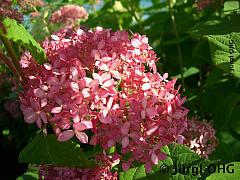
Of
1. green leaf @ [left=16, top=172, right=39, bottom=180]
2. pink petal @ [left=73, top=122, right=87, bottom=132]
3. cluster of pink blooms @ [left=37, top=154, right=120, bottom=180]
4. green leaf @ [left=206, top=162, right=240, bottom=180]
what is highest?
pink petal @ [left=73, top=122, right=87, bottom=132]

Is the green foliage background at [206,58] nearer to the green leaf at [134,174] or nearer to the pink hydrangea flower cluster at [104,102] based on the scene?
the green leaf at [134,174]

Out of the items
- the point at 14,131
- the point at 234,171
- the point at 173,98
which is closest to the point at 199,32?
the point at 173,98

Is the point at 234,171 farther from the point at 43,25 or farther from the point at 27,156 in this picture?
the point at 43,25

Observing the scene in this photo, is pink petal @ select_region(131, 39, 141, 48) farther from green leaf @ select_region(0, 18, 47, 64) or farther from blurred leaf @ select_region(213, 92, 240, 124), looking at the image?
blurred leaf @ select_region(213, 92, 240, 124)

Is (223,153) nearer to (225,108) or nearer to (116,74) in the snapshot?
(225,108)

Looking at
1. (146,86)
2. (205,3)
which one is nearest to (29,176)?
(146,86)

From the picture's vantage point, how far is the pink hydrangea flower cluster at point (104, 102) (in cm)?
66

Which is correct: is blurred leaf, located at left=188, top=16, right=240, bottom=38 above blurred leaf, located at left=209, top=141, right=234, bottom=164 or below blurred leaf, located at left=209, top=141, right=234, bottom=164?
above

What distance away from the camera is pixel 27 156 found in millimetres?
759

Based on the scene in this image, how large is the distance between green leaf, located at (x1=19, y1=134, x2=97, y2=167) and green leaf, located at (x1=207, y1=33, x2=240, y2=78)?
611mm

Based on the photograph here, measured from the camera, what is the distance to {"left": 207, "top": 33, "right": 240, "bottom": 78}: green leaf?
2.85 ft

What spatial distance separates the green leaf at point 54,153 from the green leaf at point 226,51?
0.61m

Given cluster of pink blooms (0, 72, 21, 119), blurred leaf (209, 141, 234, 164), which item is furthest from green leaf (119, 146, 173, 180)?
cluster of pink blooms (0, 72, 21, 119)

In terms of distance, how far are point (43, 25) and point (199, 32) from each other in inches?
43.5
